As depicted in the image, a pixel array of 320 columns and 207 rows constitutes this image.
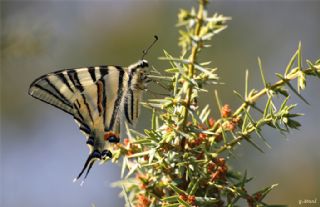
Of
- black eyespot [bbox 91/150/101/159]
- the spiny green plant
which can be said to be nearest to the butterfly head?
black eyespot [bbox 91/150/101/159]

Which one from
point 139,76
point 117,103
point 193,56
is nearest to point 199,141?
point 193,56

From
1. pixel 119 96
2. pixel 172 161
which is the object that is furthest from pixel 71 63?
pixel 172 161

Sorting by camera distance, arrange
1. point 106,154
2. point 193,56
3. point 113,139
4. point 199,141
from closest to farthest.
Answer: point 193,56 < point 199,141 < point 106,154 < point 113,139

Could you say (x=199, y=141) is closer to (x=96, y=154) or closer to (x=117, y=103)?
(x=96, y=154)

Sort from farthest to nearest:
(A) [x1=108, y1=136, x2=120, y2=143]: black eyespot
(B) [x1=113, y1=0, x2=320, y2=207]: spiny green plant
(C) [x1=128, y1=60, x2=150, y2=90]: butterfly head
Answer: (C) [x1=128, y1=60, x2=150, y2=90]: butterfly head, (A) [x1=108, y1=136, x2=120, y2=143]: black eyespot, (B) [x1=113, y1=0, x2=320, y2=207]: spiny green plant

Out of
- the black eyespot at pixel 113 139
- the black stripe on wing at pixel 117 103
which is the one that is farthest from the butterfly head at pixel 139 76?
the black eyespot at pixel 113 139

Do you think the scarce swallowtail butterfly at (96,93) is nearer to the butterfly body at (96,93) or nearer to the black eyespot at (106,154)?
the butterfly body at (96,93)

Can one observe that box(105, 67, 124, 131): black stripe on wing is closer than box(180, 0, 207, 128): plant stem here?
No

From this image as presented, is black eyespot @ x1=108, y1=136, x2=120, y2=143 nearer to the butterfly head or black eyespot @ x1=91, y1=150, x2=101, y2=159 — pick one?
black eyespot @ x1=91, y1=150, x2=101, y2=159

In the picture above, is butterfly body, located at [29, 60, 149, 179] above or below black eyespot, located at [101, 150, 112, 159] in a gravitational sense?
above
